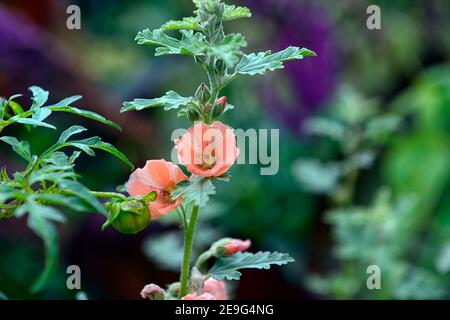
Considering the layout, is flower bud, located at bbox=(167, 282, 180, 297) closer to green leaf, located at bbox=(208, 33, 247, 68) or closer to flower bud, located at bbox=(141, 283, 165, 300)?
flower bud, located at bbox=(141, 283, 165, 300)

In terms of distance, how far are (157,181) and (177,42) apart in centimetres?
11

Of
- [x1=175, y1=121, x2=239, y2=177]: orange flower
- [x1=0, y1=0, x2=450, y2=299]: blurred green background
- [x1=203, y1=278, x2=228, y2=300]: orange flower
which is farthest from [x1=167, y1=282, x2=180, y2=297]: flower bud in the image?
[x1=0, y1=0, x2=450, y2=299]: blurred green background

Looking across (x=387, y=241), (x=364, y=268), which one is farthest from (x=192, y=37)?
(x=364, y=268)

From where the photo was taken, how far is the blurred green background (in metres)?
1.31

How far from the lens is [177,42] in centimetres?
52

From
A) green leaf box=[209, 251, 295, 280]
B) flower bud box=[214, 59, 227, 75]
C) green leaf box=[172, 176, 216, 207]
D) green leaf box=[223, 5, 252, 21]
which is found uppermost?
green leaf box=[223, 5, 252, 21]

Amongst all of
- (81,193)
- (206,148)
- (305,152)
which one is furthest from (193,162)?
(305,152)

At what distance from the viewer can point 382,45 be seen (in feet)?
6.73

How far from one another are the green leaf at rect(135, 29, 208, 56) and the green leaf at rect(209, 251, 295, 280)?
0.16 m

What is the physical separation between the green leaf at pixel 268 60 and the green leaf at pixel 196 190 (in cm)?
9

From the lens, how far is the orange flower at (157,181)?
0.53m

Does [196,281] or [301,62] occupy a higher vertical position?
[301,62]

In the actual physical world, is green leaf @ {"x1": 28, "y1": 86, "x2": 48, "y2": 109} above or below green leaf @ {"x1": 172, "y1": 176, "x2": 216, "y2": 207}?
above

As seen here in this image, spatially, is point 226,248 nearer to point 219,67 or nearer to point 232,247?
point 232,247
